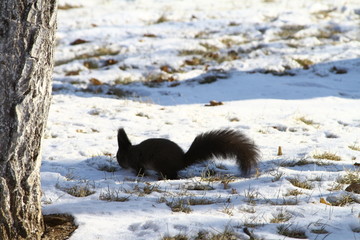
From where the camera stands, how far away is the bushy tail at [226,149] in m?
4.21

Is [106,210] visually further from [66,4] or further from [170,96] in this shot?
[66,4]

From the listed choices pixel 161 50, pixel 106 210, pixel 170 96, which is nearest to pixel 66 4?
pixel 161 50

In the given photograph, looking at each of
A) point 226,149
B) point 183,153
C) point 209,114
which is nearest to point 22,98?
point 226,149

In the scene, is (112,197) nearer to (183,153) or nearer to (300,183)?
(183,153)

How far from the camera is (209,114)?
746 cm

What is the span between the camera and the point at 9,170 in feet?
8.48

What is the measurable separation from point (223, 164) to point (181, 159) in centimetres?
58

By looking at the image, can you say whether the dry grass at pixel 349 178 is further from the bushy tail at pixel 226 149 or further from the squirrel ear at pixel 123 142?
the squirrel ear at pixel 123 142

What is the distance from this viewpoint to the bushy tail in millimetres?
4207

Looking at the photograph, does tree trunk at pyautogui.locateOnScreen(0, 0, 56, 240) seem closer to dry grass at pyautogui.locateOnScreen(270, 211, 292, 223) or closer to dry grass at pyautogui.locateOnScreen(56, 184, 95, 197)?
dry grass at pyautogui.locateOnScreen(56, 184, 95, 197)

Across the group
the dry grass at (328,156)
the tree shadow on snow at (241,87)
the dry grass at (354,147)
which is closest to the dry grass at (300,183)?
the dry grass at (328,156)

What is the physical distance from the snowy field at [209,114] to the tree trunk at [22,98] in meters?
0.46

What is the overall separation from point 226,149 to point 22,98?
2308 millimetres

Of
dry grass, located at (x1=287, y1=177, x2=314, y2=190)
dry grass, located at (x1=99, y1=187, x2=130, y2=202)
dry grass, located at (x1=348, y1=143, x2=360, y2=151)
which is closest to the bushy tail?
dry grass, located at (x1=287, y1=177, x2=314, y2=190)
